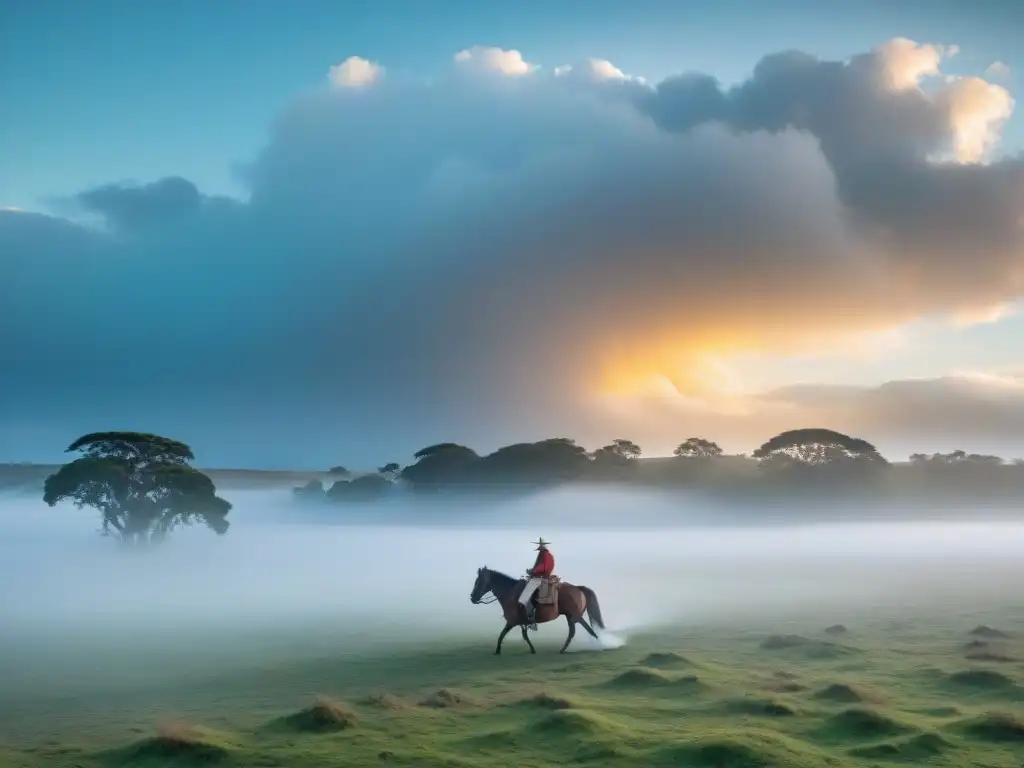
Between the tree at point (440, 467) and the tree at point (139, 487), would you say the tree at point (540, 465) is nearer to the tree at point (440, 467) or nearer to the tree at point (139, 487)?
the tree at point (440, 467)

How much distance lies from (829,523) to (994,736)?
15432 centimetres

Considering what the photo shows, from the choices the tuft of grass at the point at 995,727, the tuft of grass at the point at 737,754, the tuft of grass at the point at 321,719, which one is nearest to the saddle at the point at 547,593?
the tuft of grass at the point at 321,719

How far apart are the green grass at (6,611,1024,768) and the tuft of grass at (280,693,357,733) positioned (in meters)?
0.05

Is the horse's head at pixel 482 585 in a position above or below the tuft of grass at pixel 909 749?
above

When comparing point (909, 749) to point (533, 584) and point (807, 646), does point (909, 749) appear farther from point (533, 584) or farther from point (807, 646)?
point (533, 584)

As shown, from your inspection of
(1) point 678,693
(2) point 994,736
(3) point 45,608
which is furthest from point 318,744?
(3) point 45,608

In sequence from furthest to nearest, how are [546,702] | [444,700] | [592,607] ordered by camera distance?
[592,607]
[444,700]
[546,702]

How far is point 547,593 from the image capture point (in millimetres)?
34500

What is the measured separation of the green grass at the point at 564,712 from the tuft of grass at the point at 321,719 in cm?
5

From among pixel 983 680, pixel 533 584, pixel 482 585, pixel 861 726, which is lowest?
pixel 861 726

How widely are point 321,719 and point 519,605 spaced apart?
12.7m

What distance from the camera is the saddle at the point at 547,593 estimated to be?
3438 cm

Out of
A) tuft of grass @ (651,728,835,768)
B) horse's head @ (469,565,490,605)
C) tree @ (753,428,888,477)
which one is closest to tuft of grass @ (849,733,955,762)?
tuft of grass @ (651,728,835,768)

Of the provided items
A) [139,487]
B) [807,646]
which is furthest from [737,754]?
[139,487]
